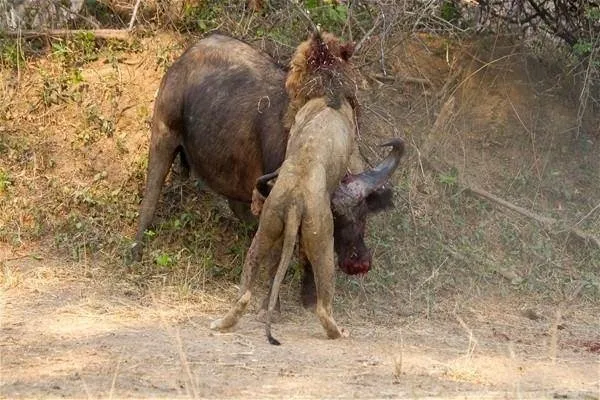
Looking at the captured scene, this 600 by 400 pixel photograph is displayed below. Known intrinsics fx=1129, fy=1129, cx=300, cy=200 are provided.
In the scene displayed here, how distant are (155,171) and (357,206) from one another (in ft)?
7.45

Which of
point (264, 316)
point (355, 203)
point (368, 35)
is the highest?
point (368, 35)

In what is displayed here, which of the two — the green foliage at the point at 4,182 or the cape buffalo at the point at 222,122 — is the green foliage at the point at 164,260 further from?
the green foliage at the point at 4,182

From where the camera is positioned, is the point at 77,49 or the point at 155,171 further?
the point at 77,49

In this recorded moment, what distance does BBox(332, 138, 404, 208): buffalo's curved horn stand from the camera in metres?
7.76

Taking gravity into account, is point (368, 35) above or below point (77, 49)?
above

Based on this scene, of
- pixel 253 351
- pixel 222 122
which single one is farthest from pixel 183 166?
pixel 253 351

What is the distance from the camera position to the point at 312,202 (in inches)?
286

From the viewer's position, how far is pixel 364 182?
7883 mm

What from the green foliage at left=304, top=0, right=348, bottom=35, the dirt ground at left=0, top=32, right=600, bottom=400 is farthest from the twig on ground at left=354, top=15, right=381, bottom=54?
the dirt ground at left=0, top=32, right=600, bottom=400

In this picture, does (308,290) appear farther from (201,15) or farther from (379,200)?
(201,15)

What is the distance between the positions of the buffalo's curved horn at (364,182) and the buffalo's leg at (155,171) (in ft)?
6.82

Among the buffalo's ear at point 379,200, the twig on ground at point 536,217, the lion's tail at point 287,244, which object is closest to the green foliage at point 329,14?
the twig on ground at point 536,217

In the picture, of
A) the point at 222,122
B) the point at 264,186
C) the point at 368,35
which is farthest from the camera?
the point at 368,35

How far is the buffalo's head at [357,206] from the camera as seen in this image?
7781mm
